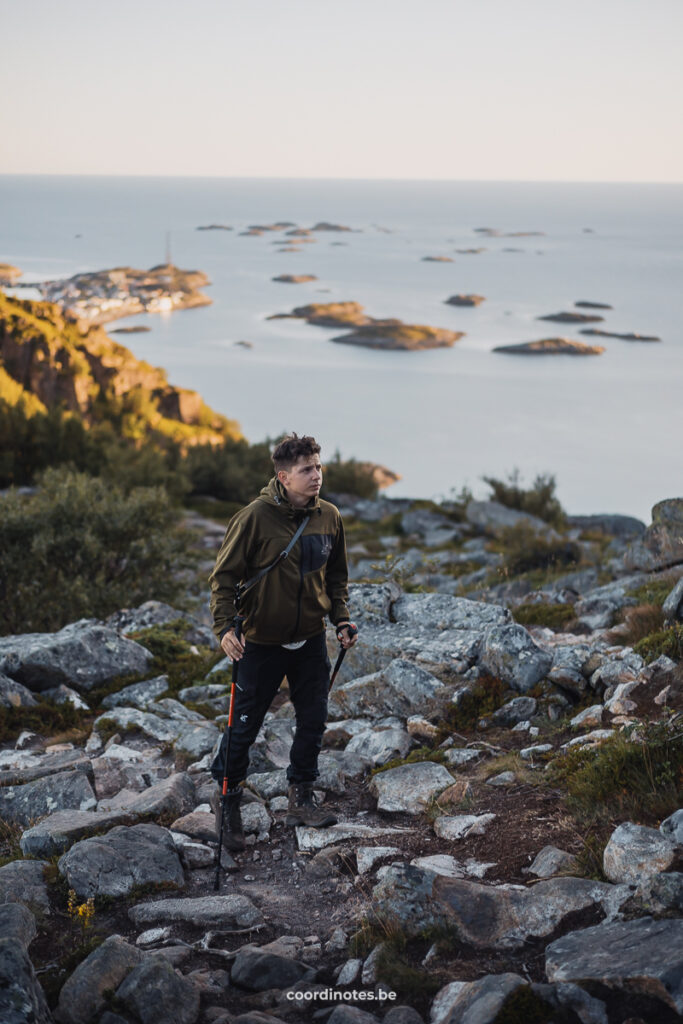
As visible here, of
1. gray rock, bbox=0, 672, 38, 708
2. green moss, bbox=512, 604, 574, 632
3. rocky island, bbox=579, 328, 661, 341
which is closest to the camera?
gray rock, bbox=0, 672, 38, 708

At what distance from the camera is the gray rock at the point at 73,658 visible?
8.34 metres

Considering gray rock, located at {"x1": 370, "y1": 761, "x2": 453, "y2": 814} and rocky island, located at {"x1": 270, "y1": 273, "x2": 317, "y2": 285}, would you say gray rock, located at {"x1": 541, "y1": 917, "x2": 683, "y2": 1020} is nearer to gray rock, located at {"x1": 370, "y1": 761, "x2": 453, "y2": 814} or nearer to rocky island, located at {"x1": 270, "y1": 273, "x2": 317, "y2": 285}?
gray rock, located at {"x1": 370, "y1": 761, "x2": 453, "y2": 814}

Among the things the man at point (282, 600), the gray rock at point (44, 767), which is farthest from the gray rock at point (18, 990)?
the gray rock at point (44, 767)

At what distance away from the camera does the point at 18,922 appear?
12.3 ft

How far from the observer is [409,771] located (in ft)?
18.7

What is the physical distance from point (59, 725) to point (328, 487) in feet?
93.6

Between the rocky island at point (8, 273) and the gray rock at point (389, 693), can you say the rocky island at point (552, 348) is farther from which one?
the gray rock at point (389, 693)

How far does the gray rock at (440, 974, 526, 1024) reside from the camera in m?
3.04

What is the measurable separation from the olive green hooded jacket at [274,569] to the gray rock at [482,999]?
2.11m

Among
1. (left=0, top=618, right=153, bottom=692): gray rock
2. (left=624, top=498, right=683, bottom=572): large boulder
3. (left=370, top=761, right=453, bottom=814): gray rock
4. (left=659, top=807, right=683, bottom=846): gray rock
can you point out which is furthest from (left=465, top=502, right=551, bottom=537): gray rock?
(left=659, top=807, right=683, bottom=846): gray rock

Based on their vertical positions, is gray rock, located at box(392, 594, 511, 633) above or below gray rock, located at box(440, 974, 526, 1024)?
below

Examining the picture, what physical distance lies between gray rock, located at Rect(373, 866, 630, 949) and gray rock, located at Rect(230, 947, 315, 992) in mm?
471

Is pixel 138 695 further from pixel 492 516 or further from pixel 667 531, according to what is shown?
pixel 492 516

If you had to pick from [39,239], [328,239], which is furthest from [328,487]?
[328,239]
